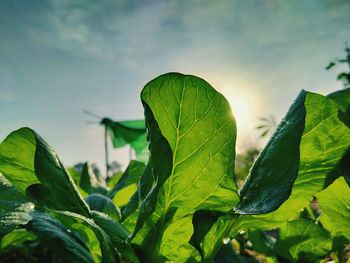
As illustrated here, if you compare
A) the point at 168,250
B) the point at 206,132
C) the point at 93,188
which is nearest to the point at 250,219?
the point at 168,250

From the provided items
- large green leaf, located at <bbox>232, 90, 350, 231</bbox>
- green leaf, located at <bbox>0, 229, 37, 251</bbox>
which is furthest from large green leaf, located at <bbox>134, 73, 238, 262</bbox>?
green leaf, located at <bbox>0, 229, 37, 251</bbox>

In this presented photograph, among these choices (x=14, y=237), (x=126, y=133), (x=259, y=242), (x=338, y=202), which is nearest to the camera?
(x=338, y=202)

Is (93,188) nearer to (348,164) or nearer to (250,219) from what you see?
(250,219)

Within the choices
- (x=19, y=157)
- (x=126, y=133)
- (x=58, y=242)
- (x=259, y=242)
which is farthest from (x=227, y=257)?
(x=126, y=133)

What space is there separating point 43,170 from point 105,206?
1.03 feet

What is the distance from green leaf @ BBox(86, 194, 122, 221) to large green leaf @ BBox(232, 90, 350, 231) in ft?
1.34

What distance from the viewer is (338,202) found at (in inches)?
34.9

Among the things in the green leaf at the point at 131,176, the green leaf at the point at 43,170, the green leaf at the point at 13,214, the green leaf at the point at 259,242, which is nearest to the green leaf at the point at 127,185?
the green leaf at the point at 131,176

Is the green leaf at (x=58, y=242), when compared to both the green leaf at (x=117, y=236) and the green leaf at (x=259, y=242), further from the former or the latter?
the green leaf at (x=259, y=242)

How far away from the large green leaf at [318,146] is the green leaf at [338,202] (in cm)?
12

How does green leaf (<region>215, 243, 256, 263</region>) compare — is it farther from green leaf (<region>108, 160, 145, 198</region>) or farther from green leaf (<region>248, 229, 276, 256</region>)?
green leaf (<region>108, 160, 145, 198</region>)

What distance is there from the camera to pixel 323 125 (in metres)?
0.72

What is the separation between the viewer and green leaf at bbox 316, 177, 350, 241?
867 mm

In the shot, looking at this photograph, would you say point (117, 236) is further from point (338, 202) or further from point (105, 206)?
point (338, 202)
